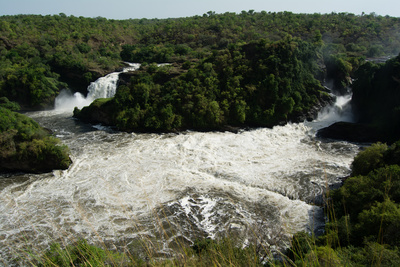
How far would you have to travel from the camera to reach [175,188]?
16.2m

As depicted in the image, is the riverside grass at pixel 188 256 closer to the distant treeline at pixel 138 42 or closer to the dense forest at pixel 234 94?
the dense forest at pixel 234 94

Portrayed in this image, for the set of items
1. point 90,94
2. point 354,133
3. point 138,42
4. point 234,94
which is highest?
point 138,42

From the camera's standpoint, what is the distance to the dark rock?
22.7m

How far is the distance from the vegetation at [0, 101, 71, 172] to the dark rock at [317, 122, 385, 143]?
2064 centimetres

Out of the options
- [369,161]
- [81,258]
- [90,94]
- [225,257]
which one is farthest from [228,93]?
[225,257]

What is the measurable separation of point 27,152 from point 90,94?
18444 millimetres

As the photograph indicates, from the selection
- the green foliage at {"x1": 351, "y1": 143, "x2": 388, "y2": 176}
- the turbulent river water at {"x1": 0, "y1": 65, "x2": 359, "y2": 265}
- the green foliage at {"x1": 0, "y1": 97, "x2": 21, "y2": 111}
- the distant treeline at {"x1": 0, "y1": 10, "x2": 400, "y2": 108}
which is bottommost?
the turbulent river water at {"x1": 0, "y1": 65, "x2": 359, "y2": 265}

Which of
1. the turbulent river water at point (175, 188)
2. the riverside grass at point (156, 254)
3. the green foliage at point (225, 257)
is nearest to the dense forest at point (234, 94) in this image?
the turbulent river water at point (175, 188)

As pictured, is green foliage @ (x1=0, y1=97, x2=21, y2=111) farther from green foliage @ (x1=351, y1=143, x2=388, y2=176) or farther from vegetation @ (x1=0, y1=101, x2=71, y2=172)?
green foliage @ (x1=351, y1=143, x2=388, y2=176)

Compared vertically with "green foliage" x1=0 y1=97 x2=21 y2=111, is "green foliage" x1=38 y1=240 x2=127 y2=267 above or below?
below

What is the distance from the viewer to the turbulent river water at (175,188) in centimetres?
1263

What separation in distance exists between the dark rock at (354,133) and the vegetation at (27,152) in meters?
20.6

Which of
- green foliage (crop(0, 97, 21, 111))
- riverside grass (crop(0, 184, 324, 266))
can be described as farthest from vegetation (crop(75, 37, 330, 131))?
riverside grass (crop(0, 184, 324, 266))

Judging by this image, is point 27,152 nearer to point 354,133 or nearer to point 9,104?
point 9,104
